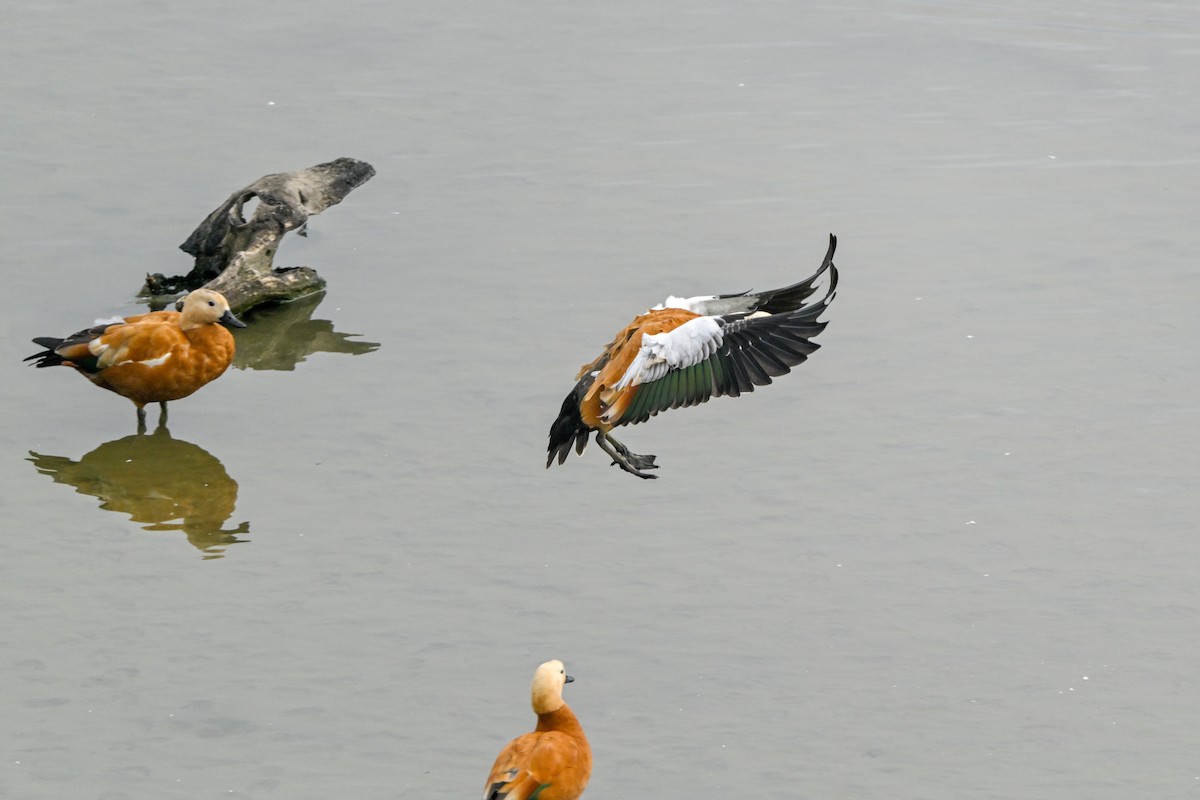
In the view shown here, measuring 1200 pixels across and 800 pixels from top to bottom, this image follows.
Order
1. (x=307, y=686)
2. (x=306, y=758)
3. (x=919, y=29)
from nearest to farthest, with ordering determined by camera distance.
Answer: (x=306, y=758) → (x=307, y=686) → (x=919, y=29)

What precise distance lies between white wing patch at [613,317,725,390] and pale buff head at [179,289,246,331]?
258 cm

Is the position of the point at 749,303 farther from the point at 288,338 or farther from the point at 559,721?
the point at 288,338

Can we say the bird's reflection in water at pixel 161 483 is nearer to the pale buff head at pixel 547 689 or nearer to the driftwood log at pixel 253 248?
the driftwood log at pixel 253 248

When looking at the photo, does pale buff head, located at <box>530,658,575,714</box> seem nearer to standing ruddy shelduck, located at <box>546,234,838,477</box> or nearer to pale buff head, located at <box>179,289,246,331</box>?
standing ruddy shelduck, located at <box>546,234,838,477</box>

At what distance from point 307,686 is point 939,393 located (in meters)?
4.22

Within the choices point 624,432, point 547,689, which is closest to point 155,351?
point 624,432

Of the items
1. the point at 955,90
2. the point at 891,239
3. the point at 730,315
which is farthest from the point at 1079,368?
the point at 955,90

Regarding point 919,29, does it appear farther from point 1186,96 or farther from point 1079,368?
point 1079,368

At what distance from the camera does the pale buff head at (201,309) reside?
30.4 ft

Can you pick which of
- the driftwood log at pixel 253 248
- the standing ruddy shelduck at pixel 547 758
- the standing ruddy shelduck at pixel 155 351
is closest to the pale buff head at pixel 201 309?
the standing ruddy shelduck at pixel 155 351

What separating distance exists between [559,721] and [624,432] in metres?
3.61

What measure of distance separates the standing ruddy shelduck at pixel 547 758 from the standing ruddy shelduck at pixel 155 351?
3772 mm

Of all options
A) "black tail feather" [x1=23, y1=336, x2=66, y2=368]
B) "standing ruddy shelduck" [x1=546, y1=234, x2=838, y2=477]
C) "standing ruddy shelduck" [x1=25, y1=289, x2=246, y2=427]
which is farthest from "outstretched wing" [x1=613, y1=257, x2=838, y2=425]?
"black tail feather" [x1=23, y1=336, x2=66, y2=368]

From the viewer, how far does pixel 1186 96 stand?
46.6 feet
